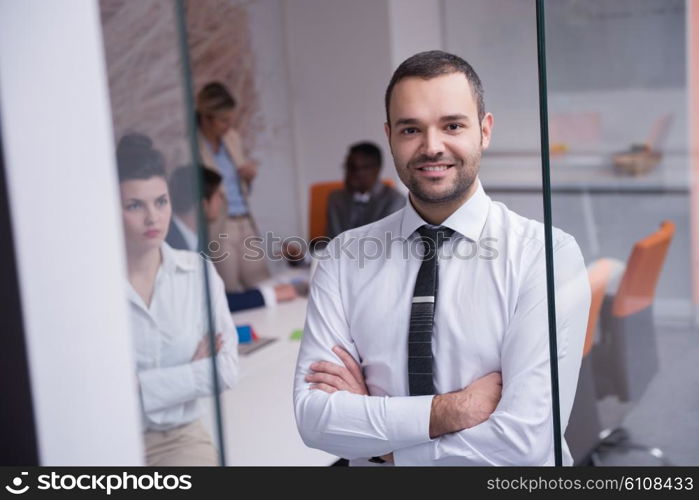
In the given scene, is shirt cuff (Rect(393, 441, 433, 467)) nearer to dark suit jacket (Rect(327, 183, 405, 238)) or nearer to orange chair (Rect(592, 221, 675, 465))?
dark suit jacket (Rect(327, 183, 405, 238))

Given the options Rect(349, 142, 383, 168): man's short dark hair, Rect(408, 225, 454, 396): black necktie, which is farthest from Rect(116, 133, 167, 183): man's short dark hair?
Rect(349, 142, 383, 168): man's short dark hair

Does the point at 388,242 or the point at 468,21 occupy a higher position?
the point at 468,21

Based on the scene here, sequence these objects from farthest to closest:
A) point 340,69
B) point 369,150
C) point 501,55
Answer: point 340,69 → point 369,150 → point 501,55

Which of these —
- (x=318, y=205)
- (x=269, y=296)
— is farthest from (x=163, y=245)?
(x=318, y=205)

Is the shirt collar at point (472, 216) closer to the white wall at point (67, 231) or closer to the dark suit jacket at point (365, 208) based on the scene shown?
the dark suit jacket at point (365, 208)

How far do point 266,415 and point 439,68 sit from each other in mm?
941

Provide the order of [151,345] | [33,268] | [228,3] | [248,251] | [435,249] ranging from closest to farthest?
[435,249]
[151,345]
[248,251]
[33,268]
[228,3]

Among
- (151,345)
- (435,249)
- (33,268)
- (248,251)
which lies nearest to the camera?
(435,249)

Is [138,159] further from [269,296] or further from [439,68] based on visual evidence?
[269,296]

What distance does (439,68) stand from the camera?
1564 mm

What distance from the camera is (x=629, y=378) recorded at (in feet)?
8.64
